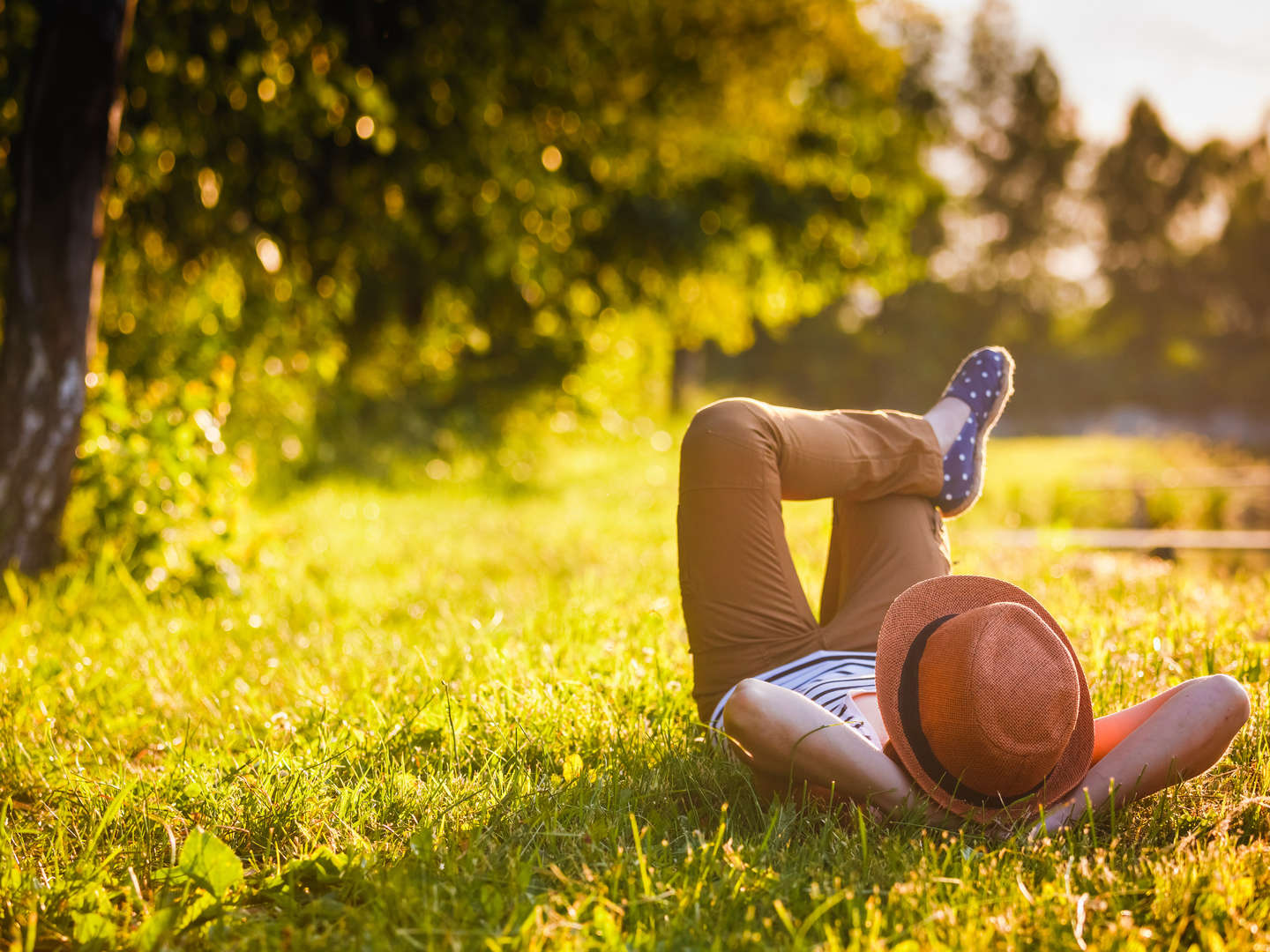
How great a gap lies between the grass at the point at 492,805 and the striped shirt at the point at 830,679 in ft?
0.89

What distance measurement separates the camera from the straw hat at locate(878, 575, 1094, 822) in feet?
6.60

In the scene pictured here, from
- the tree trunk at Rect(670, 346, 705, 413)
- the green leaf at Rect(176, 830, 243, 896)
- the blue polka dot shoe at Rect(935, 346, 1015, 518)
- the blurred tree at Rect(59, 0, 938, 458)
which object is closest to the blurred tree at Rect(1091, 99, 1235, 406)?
the tree trunk at Rect(670, 346, 705, 413)

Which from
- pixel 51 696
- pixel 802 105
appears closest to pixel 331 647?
pixel 51 696

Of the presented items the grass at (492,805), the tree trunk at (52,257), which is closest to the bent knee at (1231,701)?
the grass at (492,805)

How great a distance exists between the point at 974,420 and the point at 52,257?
13.8 feet

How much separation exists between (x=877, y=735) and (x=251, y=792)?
154 cm

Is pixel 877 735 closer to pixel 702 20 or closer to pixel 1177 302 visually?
pixel 702 20

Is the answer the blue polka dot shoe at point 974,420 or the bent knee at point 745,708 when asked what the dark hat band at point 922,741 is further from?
the blue polka dot shoe at point 974,420

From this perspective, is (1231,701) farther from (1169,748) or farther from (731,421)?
(731,421)

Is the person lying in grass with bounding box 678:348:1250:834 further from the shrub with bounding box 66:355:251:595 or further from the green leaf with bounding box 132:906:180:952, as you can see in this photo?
the shrub with bounding box 66:355:251:595

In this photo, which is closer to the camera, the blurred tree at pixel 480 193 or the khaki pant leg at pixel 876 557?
the khaki pant leg at pixel 876 557

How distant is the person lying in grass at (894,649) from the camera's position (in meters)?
2.06

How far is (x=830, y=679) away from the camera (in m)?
2.61

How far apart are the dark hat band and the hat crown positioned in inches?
0.9
